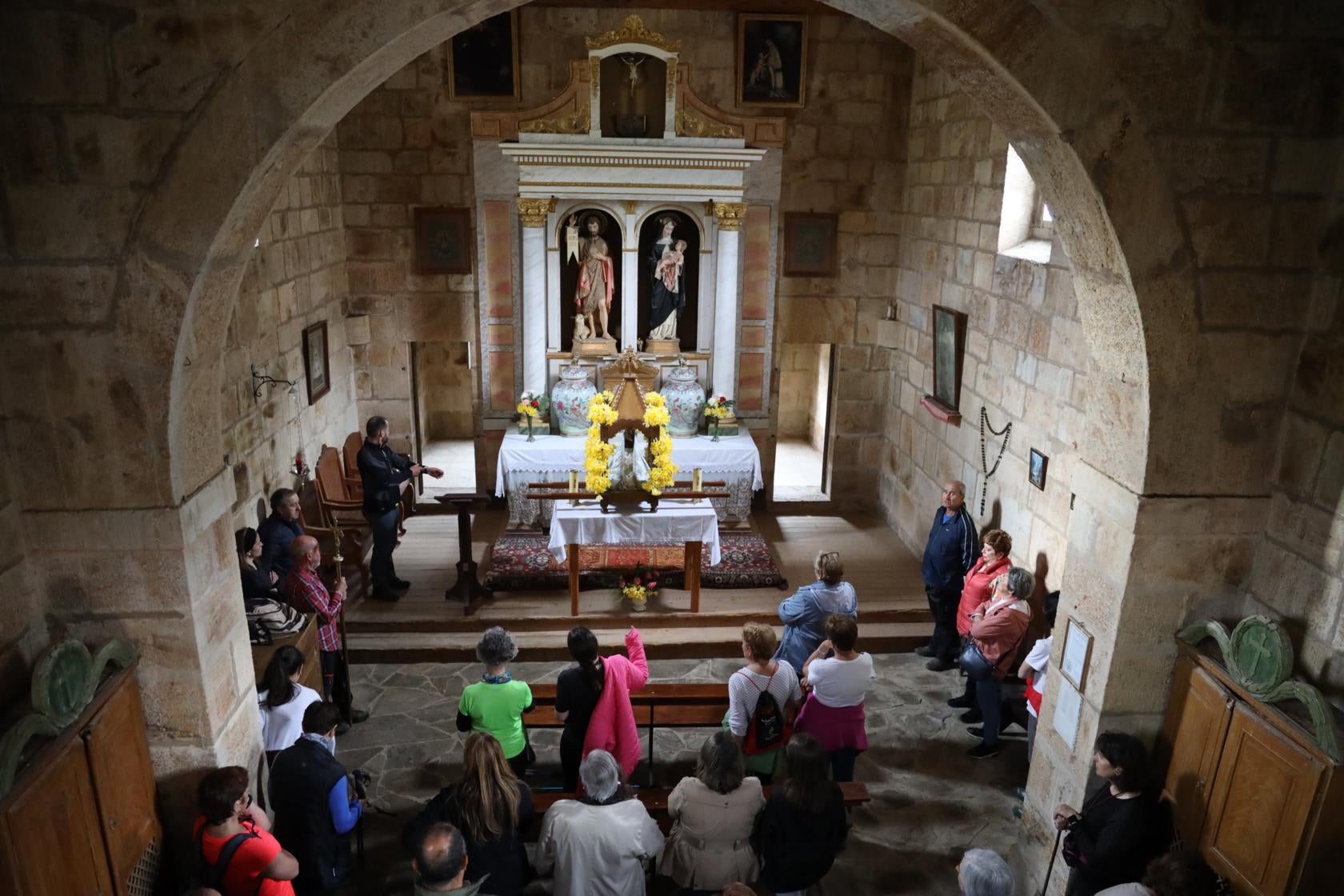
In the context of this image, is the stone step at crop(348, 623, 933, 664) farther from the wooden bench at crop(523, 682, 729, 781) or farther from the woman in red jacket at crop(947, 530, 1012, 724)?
the wooden bench at crop(523, 682, 729, 781)

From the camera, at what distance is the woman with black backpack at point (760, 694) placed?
459 centimetres

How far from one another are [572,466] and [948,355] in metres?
3.72

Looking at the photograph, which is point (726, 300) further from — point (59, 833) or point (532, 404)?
point (59, 833)

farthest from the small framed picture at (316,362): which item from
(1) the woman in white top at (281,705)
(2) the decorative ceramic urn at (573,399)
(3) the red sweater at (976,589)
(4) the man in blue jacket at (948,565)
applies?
(3) the red sweater at (976,589)

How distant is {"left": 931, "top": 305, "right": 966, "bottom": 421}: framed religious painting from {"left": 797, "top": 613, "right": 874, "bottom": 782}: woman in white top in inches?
145

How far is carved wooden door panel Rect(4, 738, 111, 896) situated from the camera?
293 cm

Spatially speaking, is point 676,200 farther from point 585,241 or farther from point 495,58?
point 495,58

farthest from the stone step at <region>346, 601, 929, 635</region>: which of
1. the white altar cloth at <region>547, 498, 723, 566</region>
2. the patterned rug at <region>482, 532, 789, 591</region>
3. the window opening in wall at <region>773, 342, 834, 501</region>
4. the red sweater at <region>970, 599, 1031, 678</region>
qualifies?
the window opening in wall at <region>773, 342, 834, 501</region>

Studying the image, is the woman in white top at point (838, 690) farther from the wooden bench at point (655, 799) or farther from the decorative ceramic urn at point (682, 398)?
the decorative ceramic urn at point (682, 398)

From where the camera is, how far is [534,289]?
31.6 feet

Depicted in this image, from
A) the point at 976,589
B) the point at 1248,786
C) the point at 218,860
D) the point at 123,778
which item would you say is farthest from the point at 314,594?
the point at 1248,786

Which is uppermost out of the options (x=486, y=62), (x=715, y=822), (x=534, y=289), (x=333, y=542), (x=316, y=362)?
(x=486, y=62)

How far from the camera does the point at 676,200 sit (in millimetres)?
9398

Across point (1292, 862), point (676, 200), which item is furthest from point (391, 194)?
point (1292, 862)
